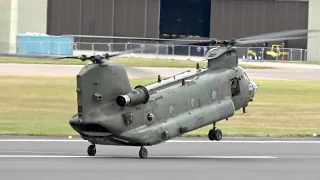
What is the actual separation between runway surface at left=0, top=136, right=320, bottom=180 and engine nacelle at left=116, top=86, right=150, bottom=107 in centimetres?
138

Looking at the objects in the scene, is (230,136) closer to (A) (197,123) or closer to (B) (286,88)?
(A) (197,123)

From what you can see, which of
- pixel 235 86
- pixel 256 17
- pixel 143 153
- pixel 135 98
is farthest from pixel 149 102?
pixel 256 17

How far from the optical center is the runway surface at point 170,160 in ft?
54.4

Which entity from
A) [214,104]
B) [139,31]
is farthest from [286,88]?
[139,31]

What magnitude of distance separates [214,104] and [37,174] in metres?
7.33

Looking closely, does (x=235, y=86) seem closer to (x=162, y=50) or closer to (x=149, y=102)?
(x=149, y=102)

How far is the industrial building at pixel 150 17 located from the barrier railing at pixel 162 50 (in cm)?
186

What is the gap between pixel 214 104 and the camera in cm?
2216

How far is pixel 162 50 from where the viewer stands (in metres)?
74.7

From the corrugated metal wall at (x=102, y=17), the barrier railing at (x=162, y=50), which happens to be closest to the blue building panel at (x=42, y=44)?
the barrier railing at (x=162, y=50)

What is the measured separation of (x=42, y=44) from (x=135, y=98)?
49956mm

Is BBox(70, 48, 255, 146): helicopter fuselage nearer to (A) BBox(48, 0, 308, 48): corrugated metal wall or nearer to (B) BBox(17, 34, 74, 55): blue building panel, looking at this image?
(B) BBox(17, 34, 74, 55): blue building panel

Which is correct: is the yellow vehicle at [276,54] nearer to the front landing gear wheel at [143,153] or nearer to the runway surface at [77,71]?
the runway surface at [77,71]

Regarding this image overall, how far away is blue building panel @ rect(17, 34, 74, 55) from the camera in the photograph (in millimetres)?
68438
